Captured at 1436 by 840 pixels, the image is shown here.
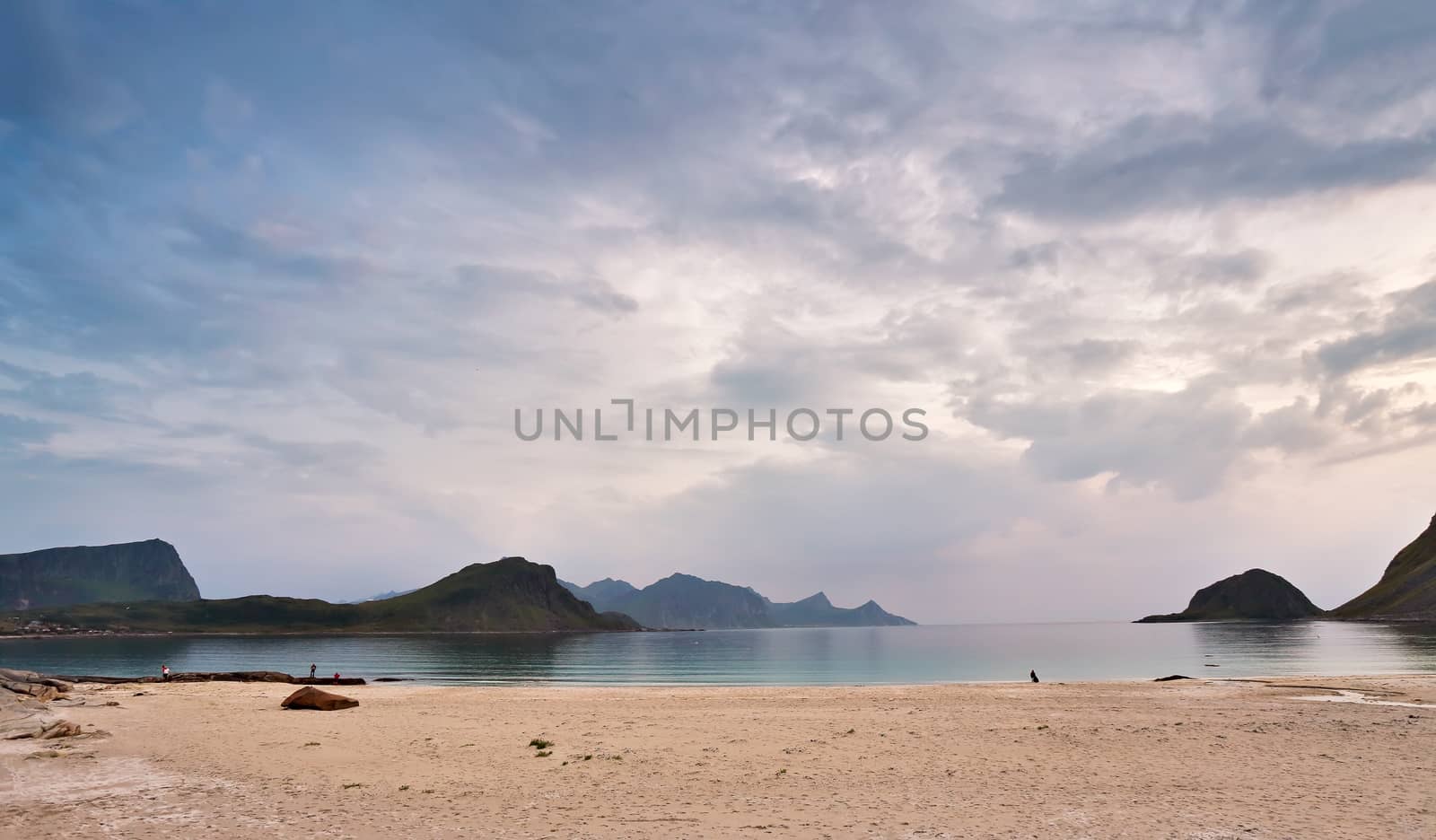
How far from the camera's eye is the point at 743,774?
2172 cm

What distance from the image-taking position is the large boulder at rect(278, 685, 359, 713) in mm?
40000

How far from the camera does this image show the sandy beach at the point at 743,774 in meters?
16.1

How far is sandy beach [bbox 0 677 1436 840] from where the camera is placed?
16109 millimetres

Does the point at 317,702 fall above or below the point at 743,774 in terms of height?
below

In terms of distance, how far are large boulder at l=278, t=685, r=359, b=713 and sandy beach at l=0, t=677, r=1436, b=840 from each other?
1.72 metres

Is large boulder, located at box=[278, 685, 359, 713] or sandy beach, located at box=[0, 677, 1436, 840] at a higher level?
sandy beach, located at box=[0, 677, 1436, 840]

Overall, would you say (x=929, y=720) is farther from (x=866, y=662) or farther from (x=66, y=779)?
(x=866, y=662)

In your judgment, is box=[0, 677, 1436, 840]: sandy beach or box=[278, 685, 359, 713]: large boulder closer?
box=[0, 677, 1436, 840]: sandy beach

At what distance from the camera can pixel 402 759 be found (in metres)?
24.2

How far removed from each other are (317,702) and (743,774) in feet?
95.6

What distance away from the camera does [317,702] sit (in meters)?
40.4

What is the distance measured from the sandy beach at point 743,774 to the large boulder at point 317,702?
5.63 feet

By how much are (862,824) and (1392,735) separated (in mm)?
23794

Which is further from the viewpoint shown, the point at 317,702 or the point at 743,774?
the point at 317,702
